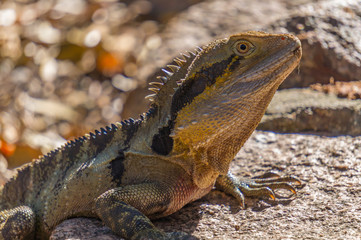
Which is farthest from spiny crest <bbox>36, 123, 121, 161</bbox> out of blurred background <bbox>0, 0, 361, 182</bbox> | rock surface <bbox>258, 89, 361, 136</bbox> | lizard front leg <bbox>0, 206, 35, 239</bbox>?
blurred background <bbox>0, 0, 361, 182</bbox>

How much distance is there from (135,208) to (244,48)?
1.64 m

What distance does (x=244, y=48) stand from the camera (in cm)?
405

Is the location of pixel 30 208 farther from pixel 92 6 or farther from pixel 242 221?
pixel 92 6

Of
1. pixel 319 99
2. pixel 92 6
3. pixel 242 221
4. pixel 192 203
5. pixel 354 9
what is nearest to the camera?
pixel 242 221

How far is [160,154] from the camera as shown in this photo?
440cm

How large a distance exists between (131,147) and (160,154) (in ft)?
1.02

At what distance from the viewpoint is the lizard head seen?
13.0 ft

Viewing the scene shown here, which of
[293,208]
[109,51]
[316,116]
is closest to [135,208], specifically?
[293,208]

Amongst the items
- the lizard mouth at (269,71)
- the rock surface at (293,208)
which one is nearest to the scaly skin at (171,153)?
the lizard mouth at (269,71)

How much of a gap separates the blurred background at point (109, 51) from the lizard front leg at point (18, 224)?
9.95ft

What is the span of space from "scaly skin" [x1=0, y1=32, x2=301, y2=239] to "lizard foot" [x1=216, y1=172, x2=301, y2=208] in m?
0.01

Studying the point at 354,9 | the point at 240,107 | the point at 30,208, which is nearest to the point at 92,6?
the point at 354,9

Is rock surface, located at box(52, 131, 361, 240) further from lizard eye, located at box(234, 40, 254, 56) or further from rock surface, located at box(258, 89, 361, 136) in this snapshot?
lizard eye, located at box(234, 40, 254, 56)

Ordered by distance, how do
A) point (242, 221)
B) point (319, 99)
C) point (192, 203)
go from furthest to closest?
point (319, 99), point (192, 203), point (242, 221)
